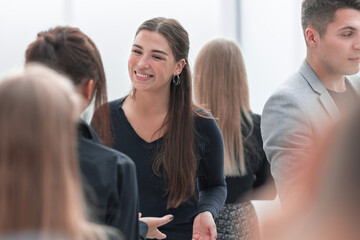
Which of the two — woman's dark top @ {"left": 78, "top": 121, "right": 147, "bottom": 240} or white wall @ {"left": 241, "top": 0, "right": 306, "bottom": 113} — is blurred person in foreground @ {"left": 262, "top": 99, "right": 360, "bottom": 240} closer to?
woman's dark top @ {"left": 78, "top": 121, "right": 147, "bottom": 240}

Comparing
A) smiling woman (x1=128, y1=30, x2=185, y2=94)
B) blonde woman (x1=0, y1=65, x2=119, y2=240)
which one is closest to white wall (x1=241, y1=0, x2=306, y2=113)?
smiling woman (x1=128, y1=30, x2=185, y2=94)

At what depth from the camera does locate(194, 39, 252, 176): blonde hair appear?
2.86m

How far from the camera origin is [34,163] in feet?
3.14

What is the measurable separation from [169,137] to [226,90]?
0.85 m

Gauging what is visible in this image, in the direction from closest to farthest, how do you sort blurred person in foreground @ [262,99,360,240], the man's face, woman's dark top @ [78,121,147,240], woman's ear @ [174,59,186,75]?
blurred person in foreground @ [262,99,360,240]
woman's dark top @ [78,121,147,240]
the man's face
woman's ear @ [174,59,186,75]

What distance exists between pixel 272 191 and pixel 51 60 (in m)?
1.81

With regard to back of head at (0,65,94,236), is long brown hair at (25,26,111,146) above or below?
above

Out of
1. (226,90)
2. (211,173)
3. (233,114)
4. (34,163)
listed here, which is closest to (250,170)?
(233,114)

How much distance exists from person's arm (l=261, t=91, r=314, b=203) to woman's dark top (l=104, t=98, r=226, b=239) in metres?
0.30

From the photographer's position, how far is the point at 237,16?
4.54m

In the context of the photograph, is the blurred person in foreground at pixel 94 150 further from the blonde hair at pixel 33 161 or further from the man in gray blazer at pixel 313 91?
the man in gray blazer at pixel 313 91

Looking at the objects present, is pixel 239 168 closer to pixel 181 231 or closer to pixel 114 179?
pixel 181 231

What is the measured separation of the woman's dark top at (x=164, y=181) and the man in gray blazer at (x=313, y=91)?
0.90 ft

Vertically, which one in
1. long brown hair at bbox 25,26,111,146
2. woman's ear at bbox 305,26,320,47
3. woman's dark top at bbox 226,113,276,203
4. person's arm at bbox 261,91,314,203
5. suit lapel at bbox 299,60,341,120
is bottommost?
woman's dark top at bbox 226,113,276,203
